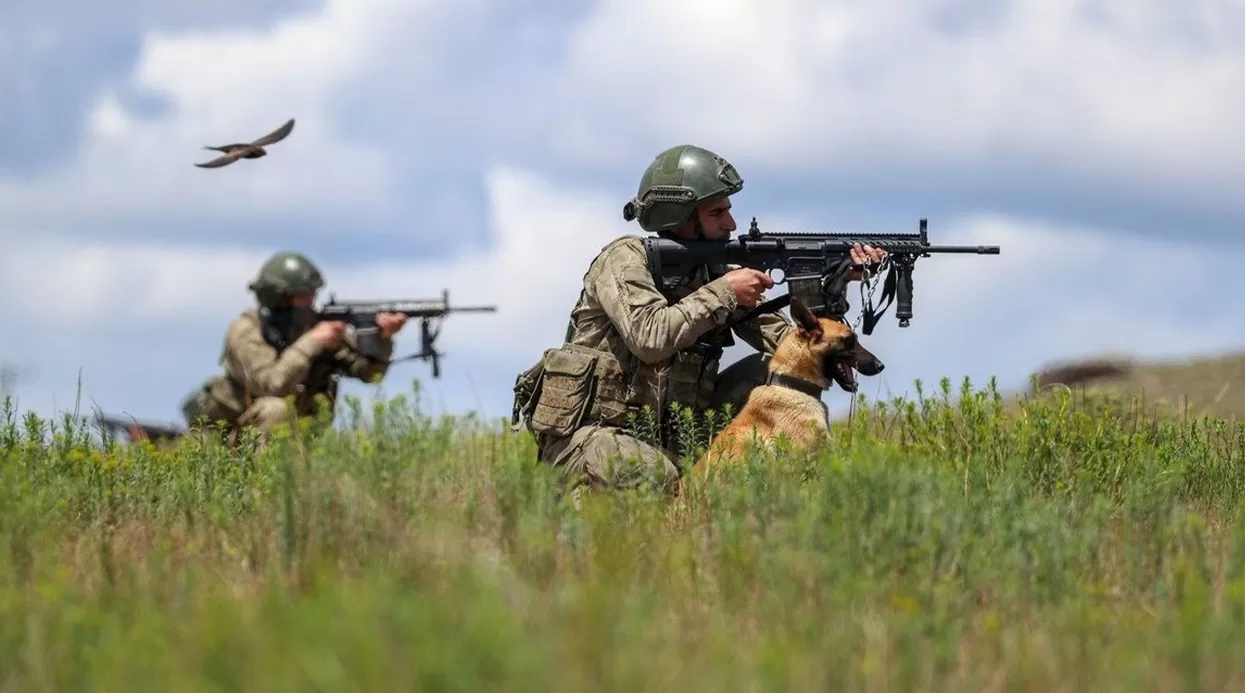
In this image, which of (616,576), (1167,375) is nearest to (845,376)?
(616,576)

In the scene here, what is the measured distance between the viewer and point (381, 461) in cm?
562

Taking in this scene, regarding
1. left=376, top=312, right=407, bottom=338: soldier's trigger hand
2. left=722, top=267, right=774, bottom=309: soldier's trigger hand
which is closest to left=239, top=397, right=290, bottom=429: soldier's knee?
left=376, top=312, right=407, bottom=338: soldier's trigger hand

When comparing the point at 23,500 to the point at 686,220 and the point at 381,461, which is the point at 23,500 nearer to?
the point at 381,461

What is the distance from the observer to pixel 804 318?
25.4 ft

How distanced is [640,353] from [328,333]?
6294 millimetres

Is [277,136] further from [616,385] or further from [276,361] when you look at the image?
[276,361]

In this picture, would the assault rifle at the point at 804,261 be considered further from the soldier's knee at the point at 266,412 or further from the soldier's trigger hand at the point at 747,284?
the soldier's knee at the point at 266,412

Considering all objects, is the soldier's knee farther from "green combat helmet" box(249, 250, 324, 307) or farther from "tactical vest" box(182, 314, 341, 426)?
"green combat helmet" box(249, 250, 324, 307)

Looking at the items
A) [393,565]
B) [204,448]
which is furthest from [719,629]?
[204,448]

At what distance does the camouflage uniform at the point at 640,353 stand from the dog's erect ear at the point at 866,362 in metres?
0.52

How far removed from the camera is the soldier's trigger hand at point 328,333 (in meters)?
13.1

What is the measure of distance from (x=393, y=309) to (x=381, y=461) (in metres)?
8.53

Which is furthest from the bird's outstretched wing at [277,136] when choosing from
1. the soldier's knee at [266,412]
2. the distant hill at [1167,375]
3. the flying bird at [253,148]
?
the distant hill at [1167,375]

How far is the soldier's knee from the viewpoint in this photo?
41.3 feet
